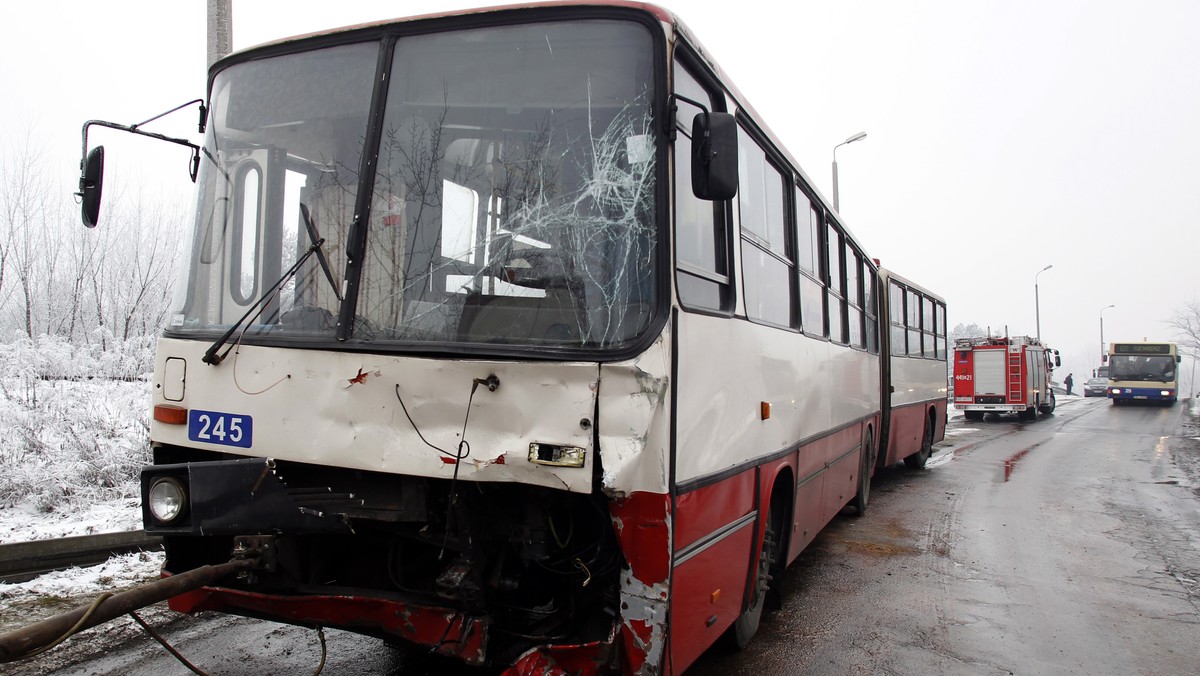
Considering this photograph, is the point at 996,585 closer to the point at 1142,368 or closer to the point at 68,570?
the point at 68,570

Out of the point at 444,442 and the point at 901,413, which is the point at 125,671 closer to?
the point at 444,442

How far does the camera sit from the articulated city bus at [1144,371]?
1560 inches

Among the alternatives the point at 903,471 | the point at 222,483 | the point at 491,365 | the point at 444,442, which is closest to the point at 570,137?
the point at 491,365

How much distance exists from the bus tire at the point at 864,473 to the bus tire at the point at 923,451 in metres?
4.48

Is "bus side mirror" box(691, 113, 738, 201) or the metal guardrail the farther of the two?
the metal guardrail

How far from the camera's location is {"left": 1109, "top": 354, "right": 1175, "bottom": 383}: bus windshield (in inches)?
1561

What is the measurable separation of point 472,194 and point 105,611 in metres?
2.00

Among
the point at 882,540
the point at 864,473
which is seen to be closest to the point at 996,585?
the point at 882,540

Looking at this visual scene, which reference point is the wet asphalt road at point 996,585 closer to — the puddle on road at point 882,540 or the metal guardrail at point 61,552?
the puddle on road at point 882,540

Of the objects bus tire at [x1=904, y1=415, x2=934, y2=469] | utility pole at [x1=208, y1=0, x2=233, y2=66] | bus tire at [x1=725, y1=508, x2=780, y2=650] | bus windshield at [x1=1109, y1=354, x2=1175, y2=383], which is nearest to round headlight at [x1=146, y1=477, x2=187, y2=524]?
bus tire at [x1=725, y1=508, x2=780, y2=650]

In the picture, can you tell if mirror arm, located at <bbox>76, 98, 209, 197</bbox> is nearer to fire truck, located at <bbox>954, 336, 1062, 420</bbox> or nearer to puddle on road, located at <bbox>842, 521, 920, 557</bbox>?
puddle on road, located at <bbox>842, 521, 920, 557</bbox>

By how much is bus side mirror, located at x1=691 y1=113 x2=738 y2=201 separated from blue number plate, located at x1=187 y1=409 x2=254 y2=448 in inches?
83.7

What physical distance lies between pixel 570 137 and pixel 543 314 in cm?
75

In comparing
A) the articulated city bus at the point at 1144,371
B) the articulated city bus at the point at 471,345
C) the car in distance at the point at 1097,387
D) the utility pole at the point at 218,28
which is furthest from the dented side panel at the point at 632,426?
the car in distance at the point at 1097,387
